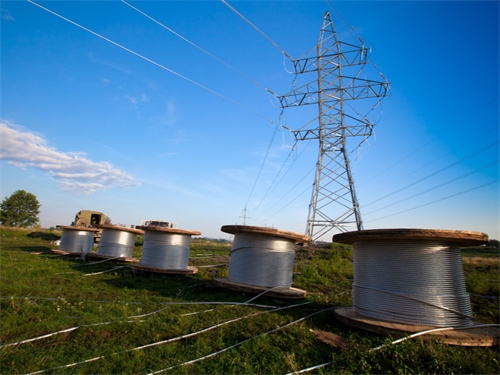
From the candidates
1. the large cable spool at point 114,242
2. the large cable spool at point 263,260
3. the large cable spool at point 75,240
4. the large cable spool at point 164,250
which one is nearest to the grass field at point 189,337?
the large cable spool at point 263,260

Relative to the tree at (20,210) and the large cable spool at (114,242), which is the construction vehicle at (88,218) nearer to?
the large cable spool at (114,242)

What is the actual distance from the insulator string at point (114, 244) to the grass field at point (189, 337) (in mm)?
4019

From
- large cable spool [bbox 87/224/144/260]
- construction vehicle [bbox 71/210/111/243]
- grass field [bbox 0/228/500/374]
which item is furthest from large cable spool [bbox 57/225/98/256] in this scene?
construction vehicle [bbox 71/210/111/243]

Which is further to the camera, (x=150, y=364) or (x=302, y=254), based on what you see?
(x=302, y=254)

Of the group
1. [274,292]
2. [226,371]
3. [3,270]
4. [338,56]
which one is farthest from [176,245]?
[338,56]

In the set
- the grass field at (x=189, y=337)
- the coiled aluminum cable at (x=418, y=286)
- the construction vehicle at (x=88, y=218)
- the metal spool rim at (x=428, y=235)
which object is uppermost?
the construction vehicle at (x=88, y=218)

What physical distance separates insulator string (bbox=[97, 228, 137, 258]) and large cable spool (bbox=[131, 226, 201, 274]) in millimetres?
2730

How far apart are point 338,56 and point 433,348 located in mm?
16303

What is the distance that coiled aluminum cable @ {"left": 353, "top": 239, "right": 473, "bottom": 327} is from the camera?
3552mm

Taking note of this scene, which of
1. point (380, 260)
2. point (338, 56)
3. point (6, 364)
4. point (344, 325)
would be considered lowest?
point (6, 364)

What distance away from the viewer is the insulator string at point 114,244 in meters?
9.81

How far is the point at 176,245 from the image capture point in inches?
299

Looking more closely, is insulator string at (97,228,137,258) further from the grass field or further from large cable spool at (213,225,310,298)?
large cable spool at (213,225,310,298)

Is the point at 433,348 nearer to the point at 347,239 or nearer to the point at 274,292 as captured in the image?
the point at 347,239
